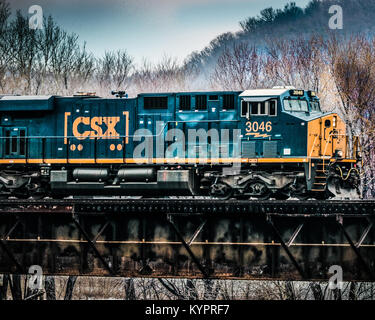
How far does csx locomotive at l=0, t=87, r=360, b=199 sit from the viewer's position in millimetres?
20578

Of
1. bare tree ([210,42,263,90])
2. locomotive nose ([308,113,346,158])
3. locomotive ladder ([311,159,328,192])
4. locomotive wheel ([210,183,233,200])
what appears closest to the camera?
locomotive ladder ([311,159,328,192])

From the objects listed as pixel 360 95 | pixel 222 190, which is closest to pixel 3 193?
pixel 222 190

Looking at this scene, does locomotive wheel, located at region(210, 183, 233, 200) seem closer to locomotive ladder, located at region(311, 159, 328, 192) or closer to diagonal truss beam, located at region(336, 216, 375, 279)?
locomotive ladder, located at region(311, 159, 328, 192)

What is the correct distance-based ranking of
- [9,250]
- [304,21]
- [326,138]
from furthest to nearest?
[304,21] < [326,138] < [9,250]

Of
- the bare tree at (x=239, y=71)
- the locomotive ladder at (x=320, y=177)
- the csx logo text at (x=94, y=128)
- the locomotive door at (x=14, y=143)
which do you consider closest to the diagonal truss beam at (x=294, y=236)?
the locomotive ladder at (x=320, y=177)

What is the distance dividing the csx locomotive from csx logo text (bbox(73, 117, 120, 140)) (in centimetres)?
4

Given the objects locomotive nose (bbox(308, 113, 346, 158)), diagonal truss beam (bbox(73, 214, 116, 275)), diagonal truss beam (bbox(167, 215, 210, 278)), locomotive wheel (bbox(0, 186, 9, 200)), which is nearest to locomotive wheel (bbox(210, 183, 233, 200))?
locomotive nose (bbox(308, 113, 346, 158))

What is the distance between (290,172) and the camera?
810 inches

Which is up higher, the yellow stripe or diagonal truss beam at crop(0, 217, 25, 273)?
the yellow stripe

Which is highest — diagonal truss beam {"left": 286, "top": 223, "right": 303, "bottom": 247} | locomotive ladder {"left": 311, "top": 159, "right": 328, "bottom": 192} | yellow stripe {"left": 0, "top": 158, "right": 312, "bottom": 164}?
yellow stripe {"left": 0, "top": 158, "right": 312, "bottom": 164}

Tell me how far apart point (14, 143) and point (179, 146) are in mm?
6419

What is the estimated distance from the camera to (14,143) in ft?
77.3
